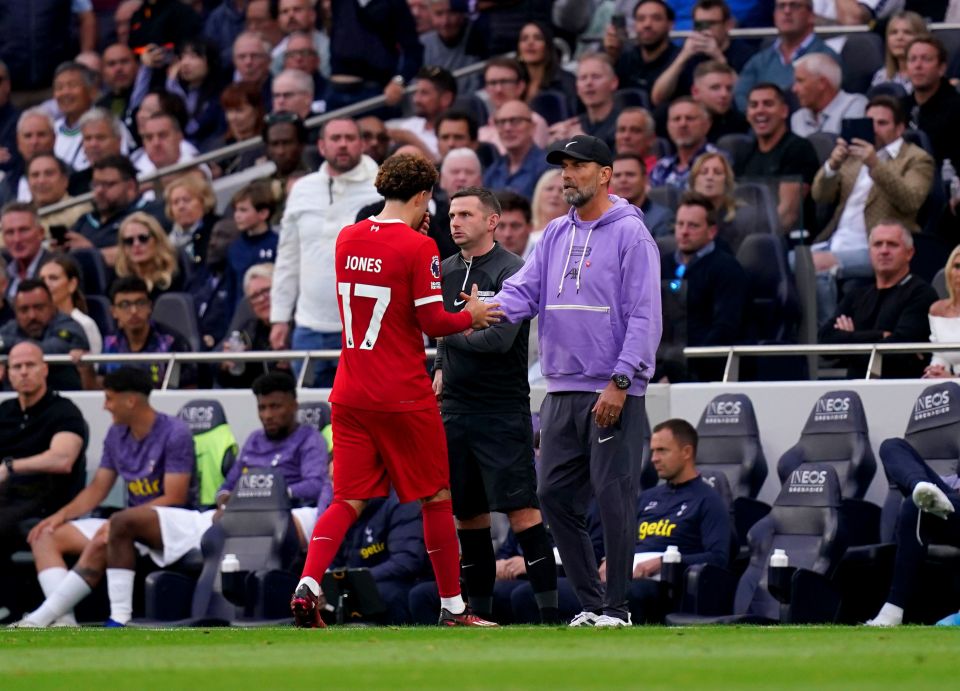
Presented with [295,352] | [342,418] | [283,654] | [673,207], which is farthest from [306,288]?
[283,654]

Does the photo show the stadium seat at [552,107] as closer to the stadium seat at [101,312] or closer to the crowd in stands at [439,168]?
the crowd in stands at [439,168]

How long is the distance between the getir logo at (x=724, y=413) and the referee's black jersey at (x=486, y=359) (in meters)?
3.15

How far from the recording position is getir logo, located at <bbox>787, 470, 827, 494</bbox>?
12039 millimetres

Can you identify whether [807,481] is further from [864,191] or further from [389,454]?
[389,454]

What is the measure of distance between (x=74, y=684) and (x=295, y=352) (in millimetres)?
8169

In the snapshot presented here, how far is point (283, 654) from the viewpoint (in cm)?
750

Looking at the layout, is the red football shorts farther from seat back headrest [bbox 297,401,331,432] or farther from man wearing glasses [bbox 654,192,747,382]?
seat back headrest [bbox 297,401,331,432]

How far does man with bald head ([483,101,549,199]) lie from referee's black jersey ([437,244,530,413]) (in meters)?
A: 5.67

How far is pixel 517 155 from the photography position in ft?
52.2

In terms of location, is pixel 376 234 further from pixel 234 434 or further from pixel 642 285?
pixel 234 434

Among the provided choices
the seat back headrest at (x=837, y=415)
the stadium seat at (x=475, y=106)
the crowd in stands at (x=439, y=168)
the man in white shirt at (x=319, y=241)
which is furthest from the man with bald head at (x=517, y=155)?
the seat back headrest at (x=837, y=415)

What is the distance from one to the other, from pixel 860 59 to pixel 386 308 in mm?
8151

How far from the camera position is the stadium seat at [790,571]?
37.9 ft

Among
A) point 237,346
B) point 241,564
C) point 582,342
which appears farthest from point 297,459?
point 582,342
